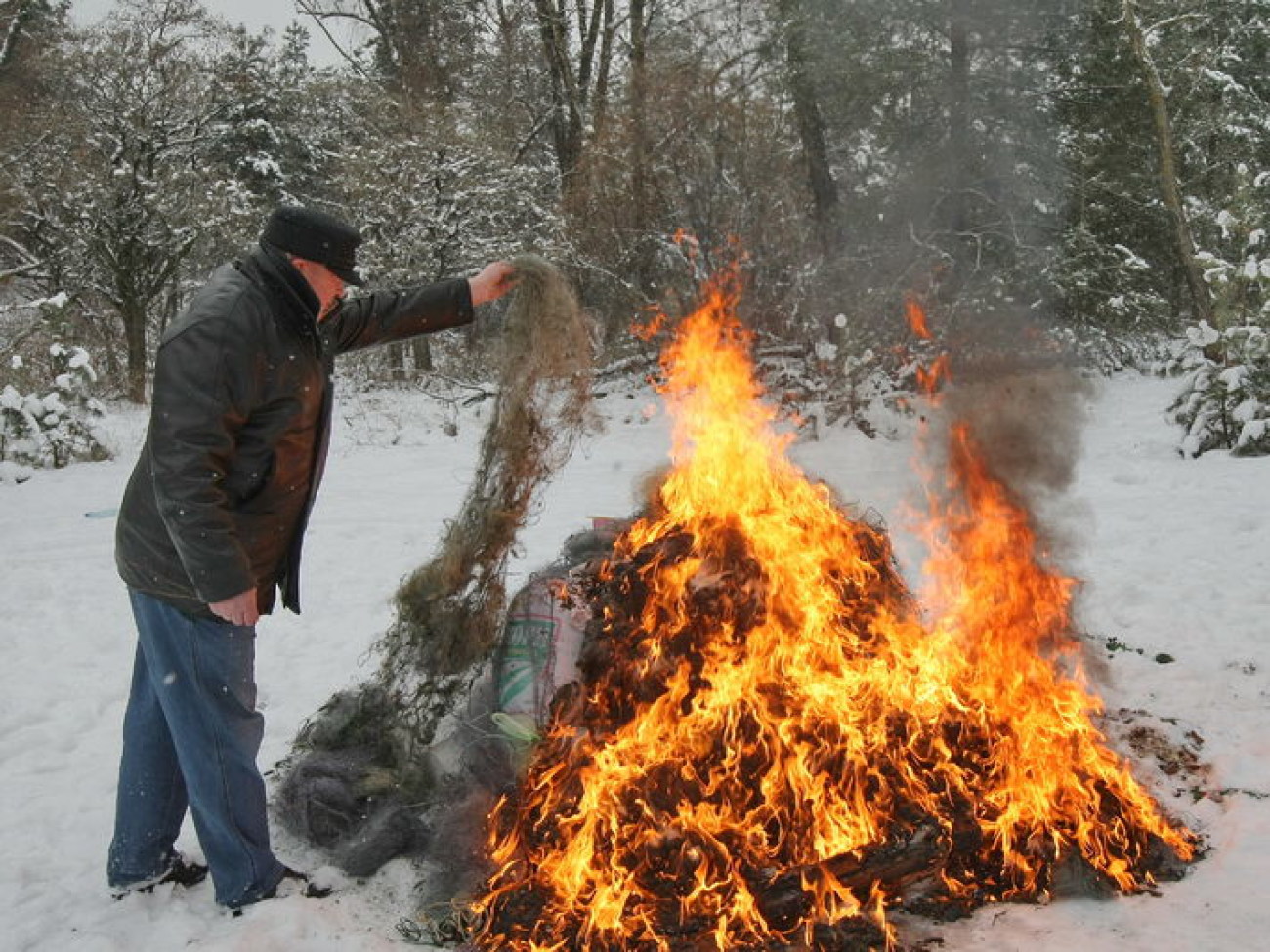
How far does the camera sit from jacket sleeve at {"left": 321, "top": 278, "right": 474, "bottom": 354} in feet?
11.5

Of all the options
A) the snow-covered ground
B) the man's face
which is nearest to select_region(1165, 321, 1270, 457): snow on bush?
the snow-covered ground

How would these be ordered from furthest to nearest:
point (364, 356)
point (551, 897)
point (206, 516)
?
1. point (364, 356)
2. point (551, 897)
3. point (206, 516)

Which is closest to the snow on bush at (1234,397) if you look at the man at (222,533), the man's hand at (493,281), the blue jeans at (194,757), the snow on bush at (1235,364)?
the snow on bush at (1235,364)

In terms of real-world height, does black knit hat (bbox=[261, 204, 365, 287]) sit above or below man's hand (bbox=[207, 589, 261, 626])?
above

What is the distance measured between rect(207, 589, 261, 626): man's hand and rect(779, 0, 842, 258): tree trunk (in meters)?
11.3

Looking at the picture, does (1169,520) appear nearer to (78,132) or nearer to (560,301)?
(560,301)

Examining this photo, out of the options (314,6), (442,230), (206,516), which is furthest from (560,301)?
(314,6)

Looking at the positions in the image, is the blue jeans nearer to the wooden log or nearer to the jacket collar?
the jacket collar

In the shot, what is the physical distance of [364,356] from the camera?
16922 mm

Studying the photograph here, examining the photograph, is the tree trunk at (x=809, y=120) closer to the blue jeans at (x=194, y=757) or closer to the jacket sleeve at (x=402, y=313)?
the jacket sleeve at (x=402, y=313)

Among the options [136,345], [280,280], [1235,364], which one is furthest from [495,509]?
[136,345]

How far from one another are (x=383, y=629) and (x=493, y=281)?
288 centimetres

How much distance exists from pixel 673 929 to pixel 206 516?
5.95ft

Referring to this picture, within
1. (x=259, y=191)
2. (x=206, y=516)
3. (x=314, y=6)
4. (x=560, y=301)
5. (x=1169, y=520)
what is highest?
(x=314, y=6)
